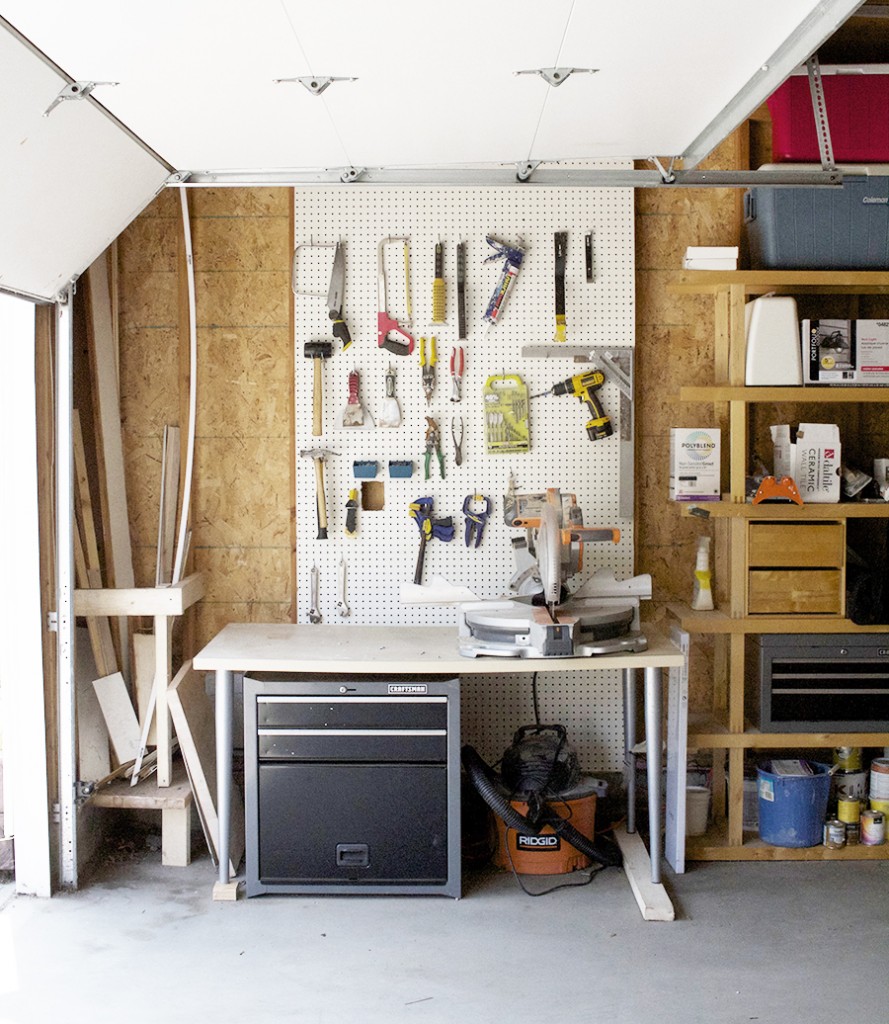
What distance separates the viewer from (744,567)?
10.8 feet

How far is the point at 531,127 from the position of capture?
259 centimetres

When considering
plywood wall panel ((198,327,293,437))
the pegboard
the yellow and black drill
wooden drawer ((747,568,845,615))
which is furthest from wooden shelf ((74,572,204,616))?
wooden drawer ((747,568,845,615))

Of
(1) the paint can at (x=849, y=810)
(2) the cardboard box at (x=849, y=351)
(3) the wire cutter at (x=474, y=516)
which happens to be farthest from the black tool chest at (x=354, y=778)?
(2) the cardboard box at (x=849, y=351)

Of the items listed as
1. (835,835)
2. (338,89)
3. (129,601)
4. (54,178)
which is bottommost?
(835,835)

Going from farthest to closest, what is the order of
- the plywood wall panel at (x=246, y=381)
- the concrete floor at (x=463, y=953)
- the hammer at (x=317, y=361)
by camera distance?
the plywood wall panel at (x=246, y=381) → the hammer at (x=317, y=361) → the concrete floor at (x=463, y=953)

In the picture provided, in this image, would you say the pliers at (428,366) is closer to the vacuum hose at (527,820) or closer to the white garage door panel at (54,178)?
the white garage door panel at (54,178)

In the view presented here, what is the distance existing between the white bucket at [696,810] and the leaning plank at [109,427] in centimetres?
201

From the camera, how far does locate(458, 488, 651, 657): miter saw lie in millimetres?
2914

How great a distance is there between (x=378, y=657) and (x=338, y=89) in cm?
157

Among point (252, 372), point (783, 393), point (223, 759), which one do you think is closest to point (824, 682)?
point (783, 393)

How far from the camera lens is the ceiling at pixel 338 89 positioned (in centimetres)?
185

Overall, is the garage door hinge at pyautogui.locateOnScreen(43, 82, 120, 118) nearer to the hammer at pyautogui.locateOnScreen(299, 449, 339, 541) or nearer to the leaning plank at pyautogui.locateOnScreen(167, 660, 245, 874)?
the hammer at pyautogui.locateOnScreen(299, 449, 339, 541)

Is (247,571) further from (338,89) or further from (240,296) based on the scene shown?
(338,89)

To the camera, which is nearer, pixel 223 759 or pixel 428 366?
pixel 223 759
